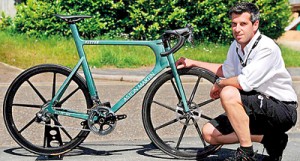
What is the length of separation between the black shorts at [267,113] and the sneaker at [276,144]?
0.29 feet

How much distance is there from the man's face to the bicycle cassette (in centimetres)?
127

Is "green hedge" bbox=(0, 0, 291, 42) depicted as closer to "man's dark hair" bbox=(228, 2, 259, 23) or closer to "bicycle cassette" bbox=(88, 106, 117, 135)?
"bicycle cassette" bbox=(88, 106, 117, 135)

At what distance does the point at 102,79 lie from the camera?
1251 cm

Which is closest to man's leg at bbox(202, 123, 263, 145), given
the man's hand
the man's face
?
the man's hand

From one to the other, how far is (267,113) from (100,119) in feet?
4.56

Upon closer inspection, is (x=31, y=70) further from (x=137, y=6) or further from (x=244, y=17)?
(x=137, y=6)

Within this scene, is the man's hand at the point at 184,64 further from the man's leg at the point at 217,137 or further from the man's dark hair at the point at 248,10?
the man's dark hair at the point at 248,10

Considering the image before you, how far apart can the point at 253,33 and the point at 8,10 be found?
48.2 ft

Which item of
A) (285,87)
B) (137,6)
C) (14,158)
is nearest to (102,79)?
(137,6)

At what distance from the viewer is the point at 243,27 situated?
17.9 ft

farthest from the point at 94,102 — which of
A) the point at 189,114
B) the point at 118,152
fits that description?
the point at 189,114

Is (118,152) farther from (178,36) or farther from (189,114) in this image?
(178,36)

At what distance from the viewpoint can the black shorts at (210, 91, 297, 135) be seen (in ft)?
17.8

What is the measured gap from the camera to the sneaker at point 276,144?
566 cm
